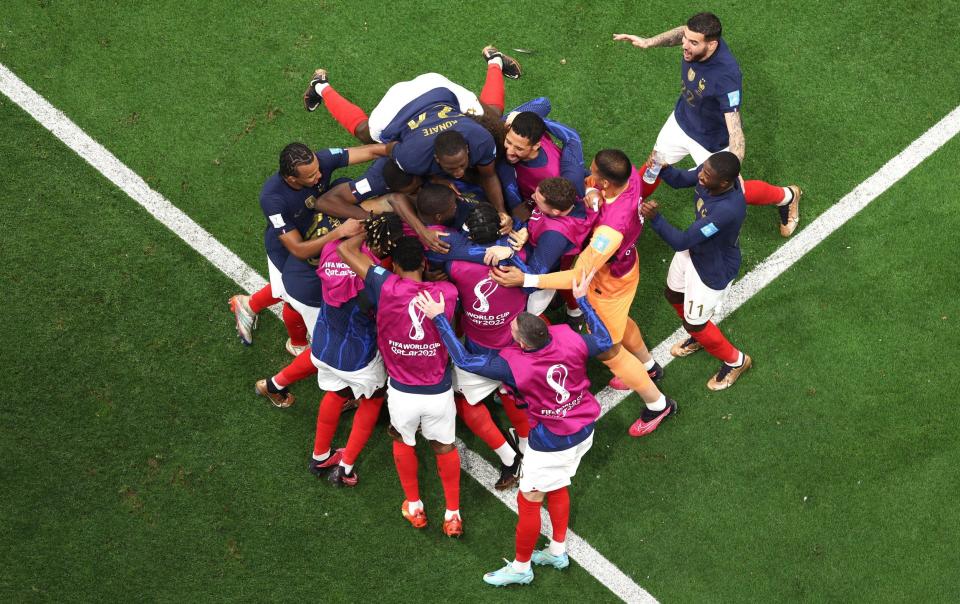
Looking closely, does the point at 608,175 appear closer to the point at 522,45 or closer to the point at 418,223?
the point at 418,223

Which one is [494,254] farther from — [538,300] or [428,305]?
[538,300]

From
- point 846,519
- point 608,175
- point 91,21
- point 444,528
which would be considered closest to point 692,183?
point 608,175

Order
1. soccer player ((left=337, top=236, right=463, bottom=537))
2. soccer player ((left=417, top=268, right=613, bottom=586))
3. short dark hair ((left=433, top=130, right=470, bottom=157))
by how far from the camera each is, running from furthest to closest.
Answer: short dark hair ((left=433, top=130, right=470, bottom=157))
soccer player ((left=337, top=236, right=463, bottom=537))
soccer player ((left=417, top=268, right=613, bottom=586))

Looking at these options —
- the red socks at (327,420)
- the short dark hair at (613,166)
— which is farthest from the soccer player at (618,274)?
the red socks at (327,420)

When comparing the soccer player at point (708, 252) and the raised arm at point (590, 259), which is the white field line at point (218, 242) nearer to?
the soccer player at point (708, 252)

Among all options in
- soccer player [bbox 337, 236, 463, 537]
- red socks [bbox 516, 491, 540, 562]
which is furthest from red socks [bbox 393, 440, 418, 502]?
red socks [bbox 516, 491, 540, 562]

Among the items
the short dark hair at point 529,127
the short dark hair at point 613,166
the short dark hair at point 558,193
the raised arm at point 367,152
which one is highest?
the short dark hair at point 529,127

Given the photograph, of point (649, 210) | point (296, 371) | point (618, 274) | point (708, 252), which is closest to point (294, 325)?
point (296, 371)

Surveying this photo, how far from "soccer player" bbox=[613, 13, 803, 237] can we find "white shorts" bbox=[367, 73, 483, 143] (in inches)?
63.0

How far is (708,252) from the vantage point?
6957 mm

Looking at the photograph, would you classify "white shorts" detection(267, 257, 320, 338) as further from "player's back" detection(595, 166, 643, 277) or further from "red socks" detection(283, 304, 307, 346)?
"player's back" detection(595, 166, 643, 277)

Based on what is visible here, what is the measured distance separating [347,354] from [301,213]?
1154 mm

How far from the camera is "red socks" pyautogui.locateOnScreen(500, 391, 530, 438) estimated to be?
24.4 feet

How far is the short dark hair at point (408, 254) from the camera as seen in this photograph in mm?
6137
